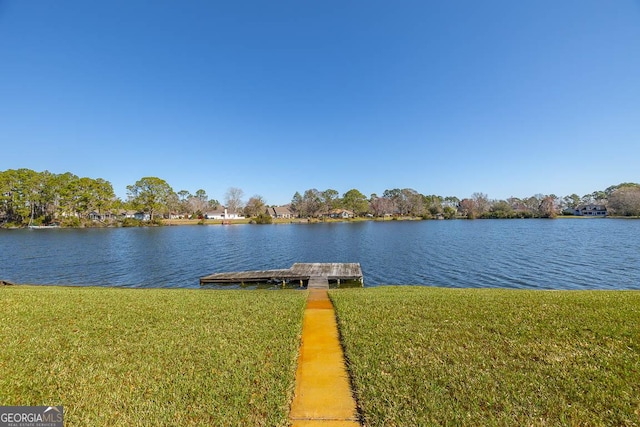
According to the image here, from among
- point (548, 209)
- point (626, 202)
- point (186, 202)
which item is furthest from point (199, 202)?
point (626, 202)

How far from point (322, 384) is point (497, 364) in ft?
10.1

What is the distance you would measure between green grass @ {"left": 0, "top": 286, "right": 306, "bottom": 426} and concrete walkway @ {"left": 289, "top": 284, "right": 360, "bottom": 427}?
0.21 metres

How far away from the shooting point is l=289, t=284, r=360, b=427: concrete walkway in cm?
366

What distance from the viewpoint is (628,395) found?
3.78 meters

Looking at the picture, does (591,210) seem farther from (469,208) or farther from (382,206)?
(382,206)

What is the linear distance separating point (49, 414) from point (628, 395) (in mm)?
8038

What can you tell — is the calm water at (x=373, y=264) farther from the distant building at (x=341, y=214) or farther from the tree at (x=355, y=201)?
the distant building at (x=341, y=214)

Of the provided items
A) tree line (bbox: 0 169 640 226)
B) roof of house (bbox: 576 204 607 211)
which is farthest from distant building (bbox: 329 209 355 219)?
roof of house (bbox: 576 204 607 211)

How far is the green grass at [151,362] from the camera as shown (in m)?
3.64

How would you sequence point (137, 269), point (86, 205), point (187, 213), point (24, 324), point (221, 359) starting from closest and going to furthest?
point (221, 359) → point (24, 324) → point (137, 269) → point (86, 205) → point (187, 213)

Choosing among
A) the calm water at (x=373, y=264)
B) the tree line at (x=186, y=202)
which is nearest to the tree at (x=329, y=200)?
the tree line at (x=186, y=202)

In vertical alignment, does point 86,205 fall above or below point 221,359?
above

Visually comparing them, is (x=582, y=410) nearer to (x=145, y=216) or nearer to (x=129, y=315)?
(x=129, y=315)

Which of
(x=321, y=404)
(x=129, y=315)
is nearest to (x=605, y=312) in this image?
(x=321, y=404)
